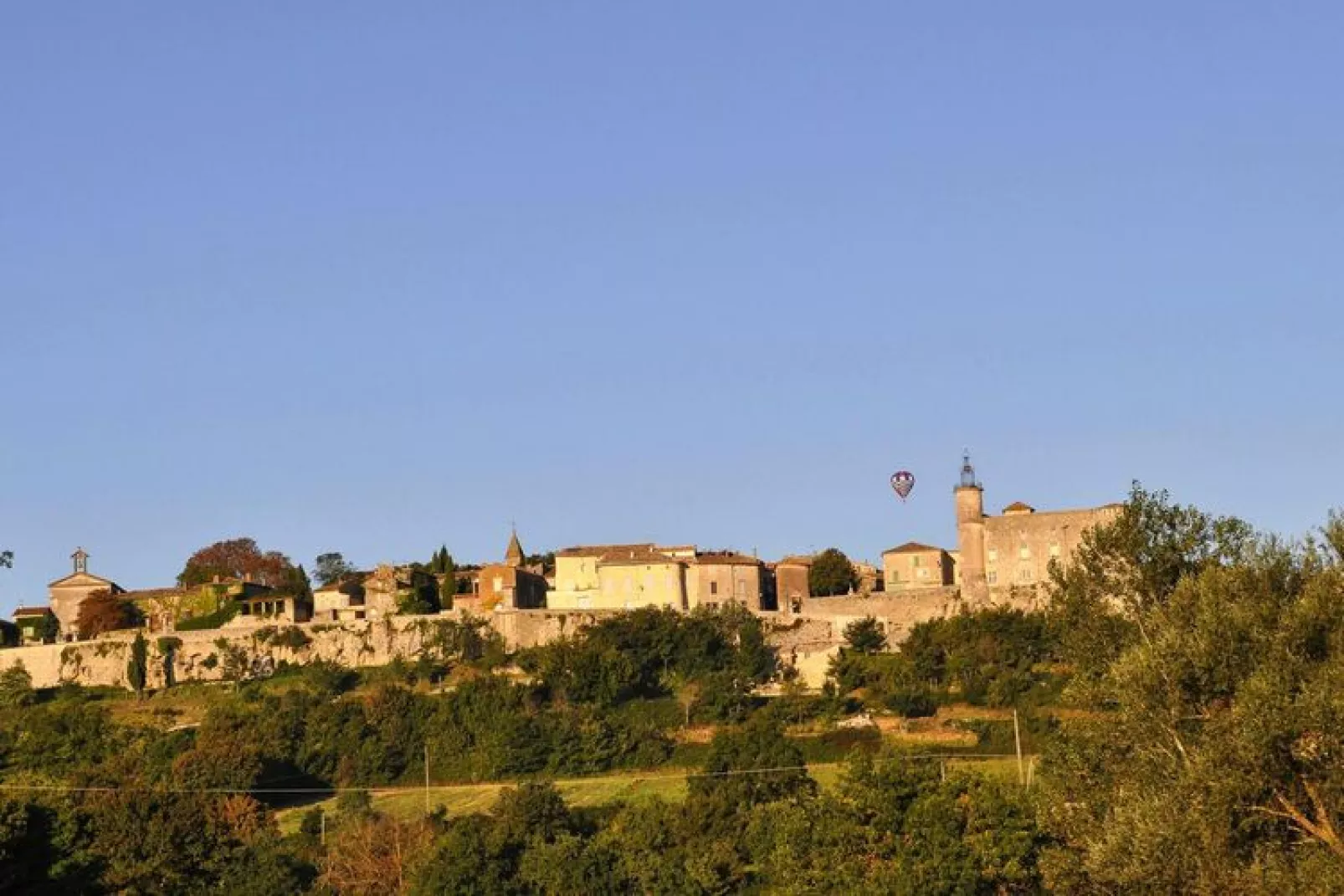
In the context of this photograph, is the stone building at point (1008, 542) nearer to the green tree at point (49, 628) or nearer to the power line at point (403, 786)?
the power line at point (403, 786)

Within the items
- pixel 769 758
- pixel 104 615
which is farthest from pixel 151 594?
pixel 769 758

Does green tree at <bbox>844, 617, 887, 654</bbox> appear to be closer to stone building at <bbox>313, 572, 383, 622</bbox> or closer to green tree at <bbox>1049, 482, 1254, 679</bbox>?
stone building at <bbox>313, 572, 383, 622</bbox>

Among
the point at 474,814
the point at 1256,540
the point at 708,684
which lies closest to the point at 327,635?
the point at 708,684

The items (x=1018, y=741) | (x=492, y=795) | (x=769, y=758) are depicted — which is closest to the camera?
(x=769, y=758)

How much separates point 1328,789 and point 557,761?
A: 37.9 metres

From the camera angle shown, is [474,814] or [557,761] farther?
[557,761]

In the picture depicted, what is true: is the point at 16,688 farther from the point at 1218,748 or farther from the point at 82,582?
the point at 1218,748

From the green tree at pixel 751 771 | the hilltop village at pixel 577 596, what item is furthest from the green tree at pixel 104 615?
Answer: the green tree at pixel 751 771

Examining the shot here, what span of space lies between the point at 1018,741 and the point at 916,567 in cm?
2427

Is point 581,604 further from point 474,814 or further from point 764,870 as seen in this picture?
point 764,870

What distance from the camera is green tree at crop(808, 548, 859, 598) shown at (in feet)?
267

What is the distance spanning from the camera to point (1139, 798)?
92.1 ft

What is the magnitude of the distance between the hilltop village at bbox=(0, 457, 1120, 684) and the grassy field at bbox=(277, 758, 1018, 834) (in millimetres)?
11618

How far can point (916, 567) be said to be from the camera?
7988 centimetres
